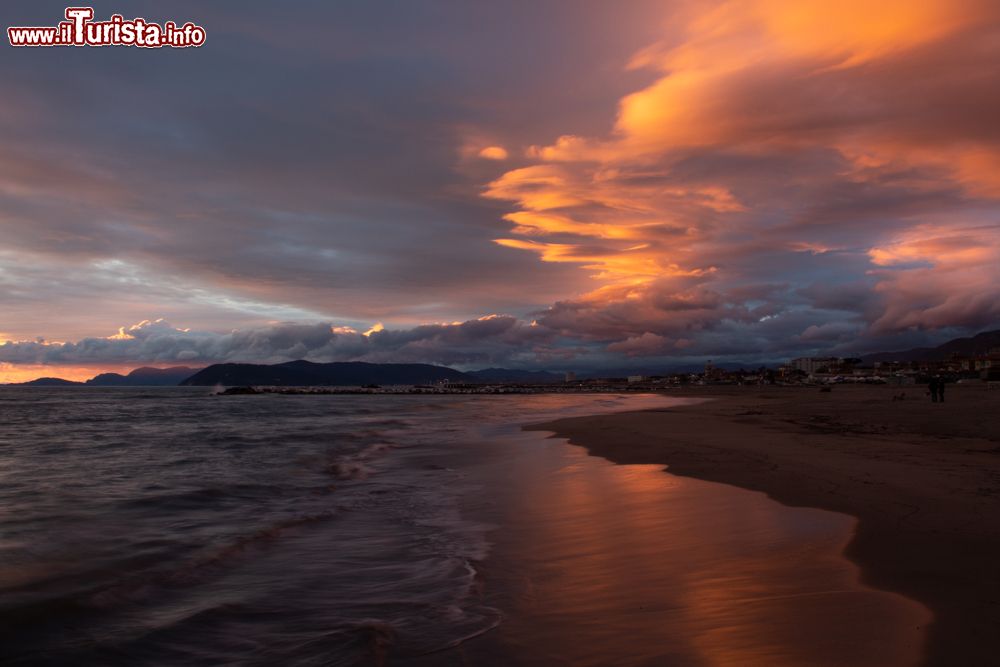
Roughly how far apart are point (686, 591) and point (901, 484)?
753 cm

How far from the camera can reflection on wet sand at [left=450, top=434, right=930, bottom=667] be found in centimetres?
507

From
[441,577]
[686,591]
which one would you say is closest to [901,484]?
[686,591]

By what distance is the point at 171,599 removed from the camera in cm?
762

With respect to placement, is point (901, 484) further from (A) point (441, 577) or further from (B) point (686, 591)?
(A) point (441, 577)

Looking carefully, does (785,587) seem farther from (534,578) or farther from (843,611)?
(534,578)

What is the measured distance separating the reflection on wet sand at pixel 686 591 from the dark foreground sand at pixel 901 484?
13.8 inches

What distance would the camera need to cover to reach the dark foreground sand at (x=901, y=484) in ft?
18.6

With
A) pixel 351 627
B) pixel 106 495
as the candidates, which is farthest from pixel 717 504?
pixel 106 495

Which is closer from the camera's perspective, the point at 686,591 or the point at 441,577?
the point at 686,591

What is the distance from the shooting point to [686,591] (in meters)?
6.59

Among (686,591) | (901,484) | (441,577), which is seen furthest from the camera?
(901,484)

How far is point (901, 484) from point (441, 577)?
9.27 metres

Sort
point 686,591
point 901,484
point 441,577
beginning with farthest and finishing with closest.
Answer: point 901,484
point 441,577
point 686,591

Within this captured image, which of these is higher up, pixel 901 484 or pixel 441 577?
pixel 901 484
